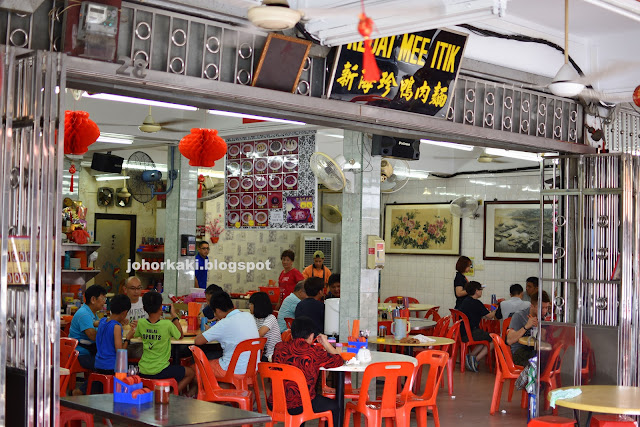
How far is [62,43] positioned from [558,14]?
14.4 ft

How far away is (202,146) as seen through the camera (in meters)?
8.30

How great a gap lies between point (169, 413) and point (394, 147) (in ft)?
15.9

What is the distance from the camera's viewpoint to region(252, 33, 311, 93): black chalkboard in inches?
203

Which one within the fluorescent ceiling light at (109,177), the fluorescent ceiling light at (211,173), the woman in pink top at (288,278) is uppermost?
the fluorescent ceiling light at (109,177)

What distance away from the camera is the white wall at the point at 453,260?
13875mm

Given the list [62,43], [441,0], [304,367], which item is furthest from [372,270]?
[62,43]

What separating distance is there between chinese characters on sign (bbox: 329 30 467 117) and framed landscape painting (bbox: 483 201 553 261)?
752cm

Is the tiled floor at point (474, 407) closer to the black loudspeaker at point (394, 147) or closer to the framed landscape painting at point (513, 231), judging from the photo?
the black loudspeaker at point (394, 147)

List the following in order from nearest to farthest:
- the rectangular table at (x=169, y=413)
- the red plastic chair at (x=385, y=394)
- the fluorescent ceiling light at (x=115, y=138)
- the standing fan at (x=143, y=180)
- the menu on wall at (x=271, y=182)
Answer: the rectangular table at (x=169, y=413)
the red plastic chair at (x=385, y=394)
the menu on wall at (x=271, y=182)
the standing fan at (x=143, y=180)
the fluorescent ceiling light at (x=115, y=138)

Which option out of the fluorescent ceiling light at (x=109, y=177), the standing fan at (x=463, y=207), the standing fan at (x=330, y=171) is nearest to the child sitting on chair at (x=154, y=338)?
the standing fan at (x=330, y=171)

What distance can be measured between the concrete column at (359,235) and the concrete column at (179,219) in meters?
4.07

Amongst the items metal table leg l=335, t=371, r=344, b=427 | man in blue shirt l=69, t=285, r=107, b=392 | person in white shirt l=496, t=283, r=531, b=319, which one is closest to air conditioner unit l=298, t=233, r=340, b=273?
person in white shirt l=496, t=283, r=531, b=319

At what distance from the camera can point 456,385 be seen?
980 cm

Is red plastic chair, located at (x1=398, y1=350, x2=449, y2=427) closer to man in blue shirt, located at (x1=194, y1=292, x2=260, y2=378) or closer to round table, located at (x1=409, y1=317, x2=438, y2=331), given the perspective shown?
man in blue shirt, located at (x1=194, y1=292, x2=260, y2=378)
